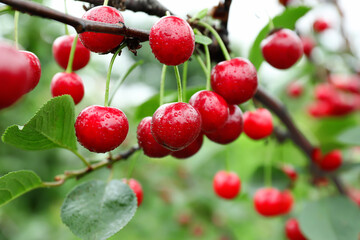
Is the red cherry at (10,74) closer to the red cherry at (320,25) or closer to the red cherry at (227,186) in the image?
the red cherry at (227,186)

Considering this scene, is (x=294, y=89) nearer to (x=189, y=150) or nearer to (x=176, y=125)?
(x=189, y=150)

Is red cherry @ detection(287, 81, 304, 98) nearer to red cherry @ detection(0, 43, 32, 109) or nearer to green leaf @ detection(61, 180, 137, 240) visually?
green leaf @ detection(61, 180, 137, 240)

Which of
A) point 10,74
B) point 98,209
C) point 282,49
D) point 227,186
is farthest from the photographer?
point 227,186

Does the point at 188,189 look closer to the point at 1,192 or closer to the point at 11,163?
the point at 11,163

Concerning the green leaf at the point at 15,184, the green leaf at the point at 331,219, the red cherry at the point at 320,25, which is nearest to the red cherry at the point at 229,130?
A: the green leaf at the point at 15,184

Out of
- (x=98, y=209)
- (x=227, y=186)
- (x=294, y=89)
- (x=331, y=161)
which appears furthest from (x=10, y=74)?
(x=294, y=89)
